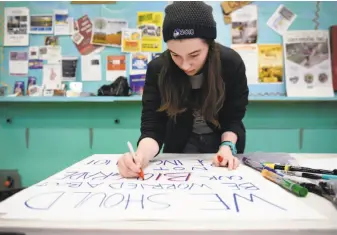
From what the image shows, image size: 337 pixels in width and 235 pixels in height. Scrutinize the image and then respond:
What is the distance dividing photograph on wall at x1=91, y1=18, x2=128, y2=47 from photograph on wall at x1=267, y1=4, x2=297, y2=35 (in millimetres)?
1032

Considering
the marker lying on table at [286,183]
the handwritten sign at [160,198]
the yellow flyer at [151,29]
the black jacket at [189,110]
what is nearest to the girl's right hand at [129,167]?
the handwritten sign at [160,198]

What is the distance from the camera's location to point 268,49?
1.78 meters

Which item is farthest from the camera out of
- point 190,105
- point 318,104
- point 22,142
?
point 22,142

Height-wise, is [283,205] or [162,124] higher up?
[162,124]

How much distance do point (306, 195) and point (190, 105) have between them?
509mm

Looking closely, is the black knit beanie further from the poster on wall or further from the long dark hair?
the poster on wall

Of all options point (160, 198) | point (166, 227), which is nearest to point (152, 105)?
point (160, 198)

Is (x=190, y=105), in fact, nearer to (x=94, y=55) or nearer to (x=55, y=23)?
(x=94, y=55)

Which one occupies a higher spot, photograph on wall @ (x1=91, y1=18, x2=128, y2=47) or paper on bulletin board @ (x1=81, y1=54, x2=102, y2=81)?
photograph on wall @ (x1=91, y1=18, x2=128, y2=47)

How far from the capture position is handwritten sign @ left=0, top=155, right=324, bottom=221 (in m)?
0.43

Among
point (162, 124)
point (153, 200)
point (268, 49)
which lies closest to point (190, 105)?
point (162, 124)

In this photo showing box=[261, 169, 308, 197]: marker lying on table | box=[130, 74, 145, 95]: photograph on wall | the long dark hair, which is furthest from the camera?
box=[130, 74, 145, 95]: photograph on wall

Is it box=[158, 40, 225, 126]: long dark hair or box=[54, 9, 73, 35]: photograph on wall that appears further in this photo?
box=[54, 9, 73, 35]: photograph on wall

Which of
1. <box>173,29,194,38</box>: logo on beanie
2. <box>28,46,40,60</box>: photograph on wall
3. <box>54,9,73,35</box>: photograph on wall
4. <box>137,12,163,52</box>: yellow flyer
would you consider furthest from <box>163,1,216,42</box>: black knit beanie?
<box>28,46,40,60</box>: photograph on wall
